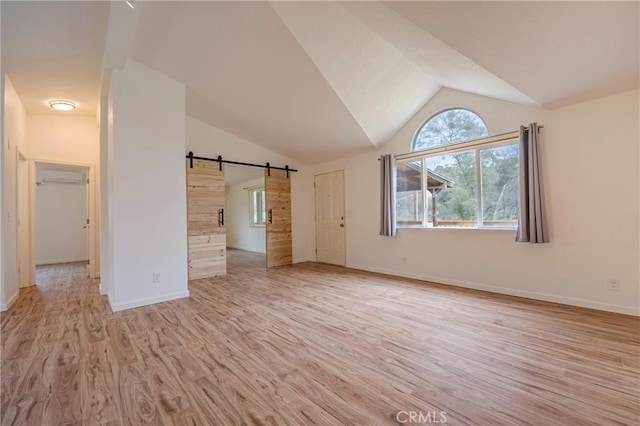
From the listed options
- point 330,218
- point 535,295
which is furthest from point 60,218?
point 535,295

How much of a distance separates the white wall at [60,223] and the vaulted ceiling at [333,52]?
10.5ft

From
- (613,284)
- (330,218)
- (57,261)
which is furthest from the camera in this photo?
(57,261)

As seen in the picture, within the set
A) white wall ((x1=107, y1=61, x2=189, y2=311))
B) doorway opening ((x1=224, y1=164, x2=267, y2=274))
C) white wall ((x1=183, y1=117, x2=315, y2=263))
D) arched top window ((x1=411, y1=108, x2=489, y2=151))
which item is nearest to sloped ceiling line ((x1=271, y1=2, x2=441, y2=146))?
arched top window ((x1=411, y1=108, x2=489, y2=151))

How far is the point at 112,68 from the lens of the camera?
11.4 ft

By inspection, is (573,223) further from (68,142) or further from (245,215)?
(245,215)

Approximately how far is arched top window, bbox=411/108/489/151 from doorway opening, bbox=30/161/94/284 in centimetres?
730

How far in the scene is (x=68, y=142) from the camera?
5.12 m

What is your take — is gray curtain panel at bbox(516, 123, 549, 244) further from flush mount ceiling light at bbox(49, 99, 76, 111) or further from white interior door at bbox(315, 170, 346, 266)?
flush mount ceiling light at bbox(49, 99, 76, 111)

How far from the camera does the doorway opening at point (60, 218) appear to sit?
6.80m

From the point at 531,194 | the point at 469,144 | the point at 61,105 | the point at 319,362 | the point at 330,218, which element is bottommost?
the point at 319,362

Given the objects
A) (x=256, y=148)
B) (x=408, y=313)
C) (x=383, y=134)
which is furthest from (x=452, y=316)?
(x=256, y=148)

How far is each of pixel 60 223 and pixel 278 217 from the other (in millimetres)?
5443

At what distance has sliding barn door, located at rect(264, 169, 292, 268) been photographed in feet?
20.3

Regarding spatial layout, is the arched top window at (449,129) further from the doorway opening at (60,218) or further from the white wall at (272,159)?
the doorway opening at (60,218)
